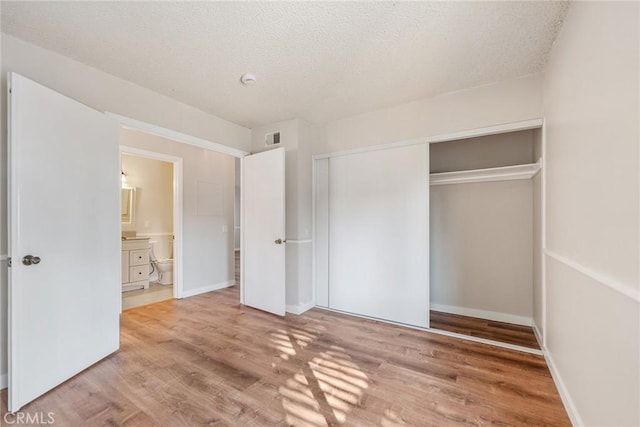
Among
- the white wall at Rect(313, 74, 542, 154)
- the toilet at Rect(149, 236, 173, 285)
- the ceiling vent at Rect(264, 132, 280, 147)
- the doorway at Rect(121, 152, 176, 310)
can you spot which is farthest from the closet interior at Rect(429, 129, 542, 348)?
the toilet at Rect(149, 236, 173, 285)

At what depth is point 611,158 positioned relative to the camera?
1113mm

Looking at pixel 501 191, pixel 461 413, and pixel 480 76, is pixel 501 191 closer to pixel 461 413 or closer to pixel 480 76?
pixel 480 76

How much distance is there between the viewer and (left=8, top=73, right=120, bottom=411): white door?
1658 mm

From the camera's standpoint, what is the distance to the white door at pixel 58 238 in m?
1.66

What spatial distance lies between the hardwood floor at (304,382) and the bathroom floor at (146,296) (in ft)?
3.50

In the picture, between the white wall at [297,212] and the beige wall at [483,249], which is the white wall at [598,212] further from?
the white wall at [297,212]

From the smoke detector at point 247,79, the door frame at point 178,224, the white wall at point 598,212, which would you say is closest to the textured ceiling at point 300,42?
the smoke detector at point 247,79

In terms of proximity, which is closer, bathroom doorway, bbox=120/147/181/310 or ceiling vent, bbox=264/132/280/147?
ceiling vent, bbox=264/132/280/147

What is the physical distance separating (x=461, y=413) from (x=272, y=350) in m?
1.53

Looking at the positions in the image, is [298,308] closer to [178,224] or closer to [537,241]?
[178,224]

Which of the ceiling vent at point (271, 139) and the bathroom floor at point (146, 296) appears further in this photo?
the bathroom floor at point (146, 296)

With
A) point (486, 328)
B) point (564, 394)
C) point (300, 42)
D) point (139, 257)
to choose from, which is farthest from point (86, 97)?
point (486, 328)

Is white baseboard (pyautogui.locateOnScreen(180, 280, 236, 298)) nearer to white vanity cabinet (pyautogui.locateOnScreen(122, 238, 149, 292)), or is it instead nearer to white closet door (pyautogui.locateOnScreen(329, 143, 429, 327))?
white vanity cabinet (pyautogui.locateOnScreen(122, 238, 149, 292))

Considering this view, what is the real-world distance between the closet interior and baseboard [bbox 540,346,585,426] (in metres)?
0.54
